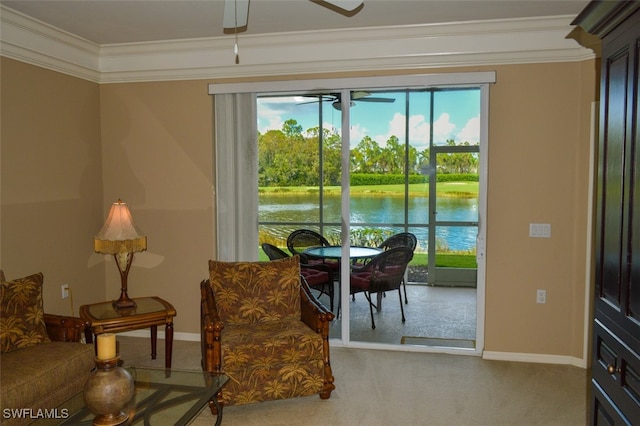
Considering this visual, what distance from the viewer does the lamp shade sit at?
12.8 ft

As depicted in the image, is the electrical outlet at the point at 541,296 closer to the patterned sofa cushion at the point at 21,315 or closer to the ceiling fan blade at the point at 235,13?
the ceiling fan blade at the point at 235,13

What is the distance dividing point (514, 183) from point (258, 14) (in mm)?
2412

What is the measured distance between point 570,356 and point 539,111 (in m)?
1.99

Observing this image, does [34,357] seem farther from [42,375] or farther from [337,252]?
[337,252]

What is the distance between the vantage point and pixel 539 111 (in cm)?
402

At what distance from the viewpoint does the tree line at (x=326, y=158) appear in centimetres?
425

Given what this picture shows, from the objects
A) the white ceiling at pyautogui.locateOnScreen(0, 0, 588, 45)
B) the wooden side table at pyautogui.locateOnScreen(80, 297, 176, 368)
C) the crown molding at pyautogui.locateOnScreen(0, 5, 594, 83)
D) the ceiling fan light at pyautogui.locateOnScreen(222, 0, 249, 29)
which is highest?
the white ceiling at pyautogui.locateOnScreen(0, 0, 588, 45)

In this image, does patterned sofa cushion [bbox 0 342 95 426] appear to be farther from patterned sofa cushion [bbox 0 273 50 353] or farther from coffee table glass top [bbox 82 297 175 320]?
coffee table glass top [bbox 82 297 175 320]

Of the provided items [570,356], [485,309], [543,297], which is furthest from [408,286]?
[570,356]

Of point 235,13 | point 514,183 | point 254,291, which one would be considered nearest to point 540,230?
point 514,183

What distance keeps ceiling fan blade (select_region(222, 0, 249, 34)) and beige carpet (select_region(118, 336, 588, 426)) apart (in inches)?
94.4

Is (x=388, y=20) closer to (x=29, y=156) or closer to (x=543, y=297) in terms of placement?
(x=543, y=297)

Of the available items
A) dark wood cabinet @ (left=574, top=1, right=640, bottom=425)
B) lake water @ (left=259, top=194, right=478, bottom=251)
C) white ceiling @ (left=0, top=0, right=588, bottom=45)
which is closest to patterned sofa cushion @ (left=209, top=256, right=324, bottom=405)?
lake water @ (left=259, top=194, right=478, bottom=251)

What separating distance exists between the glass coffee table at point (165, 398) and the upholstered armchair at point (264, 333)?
0.30 m
